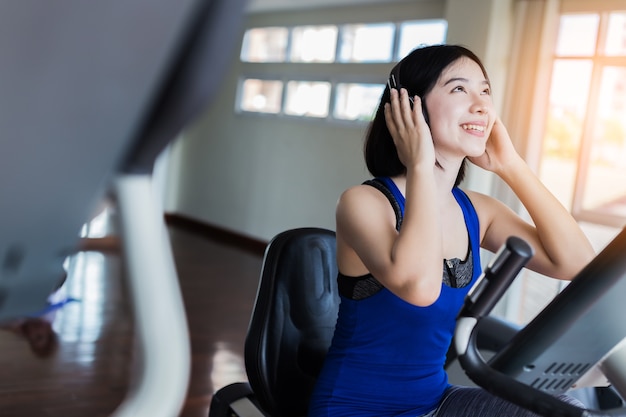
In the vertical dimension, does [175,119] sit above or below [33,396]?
above

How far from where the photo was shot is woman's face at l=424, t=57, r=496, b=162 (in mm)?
1468

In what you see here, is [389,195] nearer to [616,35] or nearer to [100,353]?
[100,353]

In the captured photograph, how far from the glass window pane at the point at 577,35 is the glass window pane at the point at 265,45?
3150 mm

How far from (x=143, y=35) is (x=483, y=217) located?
139 centimetres

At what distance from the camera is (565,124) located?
194 inches

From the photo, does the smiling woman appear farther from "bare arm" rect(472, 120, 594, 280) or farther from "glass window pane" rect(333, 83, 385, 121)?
"glass window pane" rect(333, 83, 385, 121)

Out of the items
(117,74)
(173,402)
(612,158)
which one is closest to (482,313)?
(173,402)

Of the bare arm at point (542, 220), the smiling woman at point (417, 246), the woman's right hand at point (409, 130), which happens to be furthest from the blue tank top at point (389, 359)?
the bare arm at point (542, 220)

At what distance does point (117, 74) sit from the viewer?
366 mm

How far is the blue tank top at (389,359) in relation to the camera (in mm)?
1413

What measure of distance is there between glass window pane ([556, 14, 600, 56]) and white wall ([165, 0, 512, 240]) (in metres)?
0.37

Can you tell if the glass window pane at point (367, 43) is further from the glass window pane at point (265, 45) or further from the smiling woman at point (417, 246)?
the smiling woman at point (417, 246)

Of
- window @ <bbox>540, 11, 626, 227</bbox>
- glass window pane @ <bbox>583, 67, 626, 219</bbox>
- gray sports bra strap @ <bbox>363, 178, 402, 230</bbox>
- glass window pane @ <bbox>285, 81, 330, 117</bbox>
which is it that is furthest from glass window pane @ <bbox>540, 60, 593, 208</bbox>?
gray sports bra strap @ <bbox>363, 178, 402, 230</bbox>

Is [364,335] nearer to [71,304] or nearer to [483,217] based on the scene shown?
[483,217]
